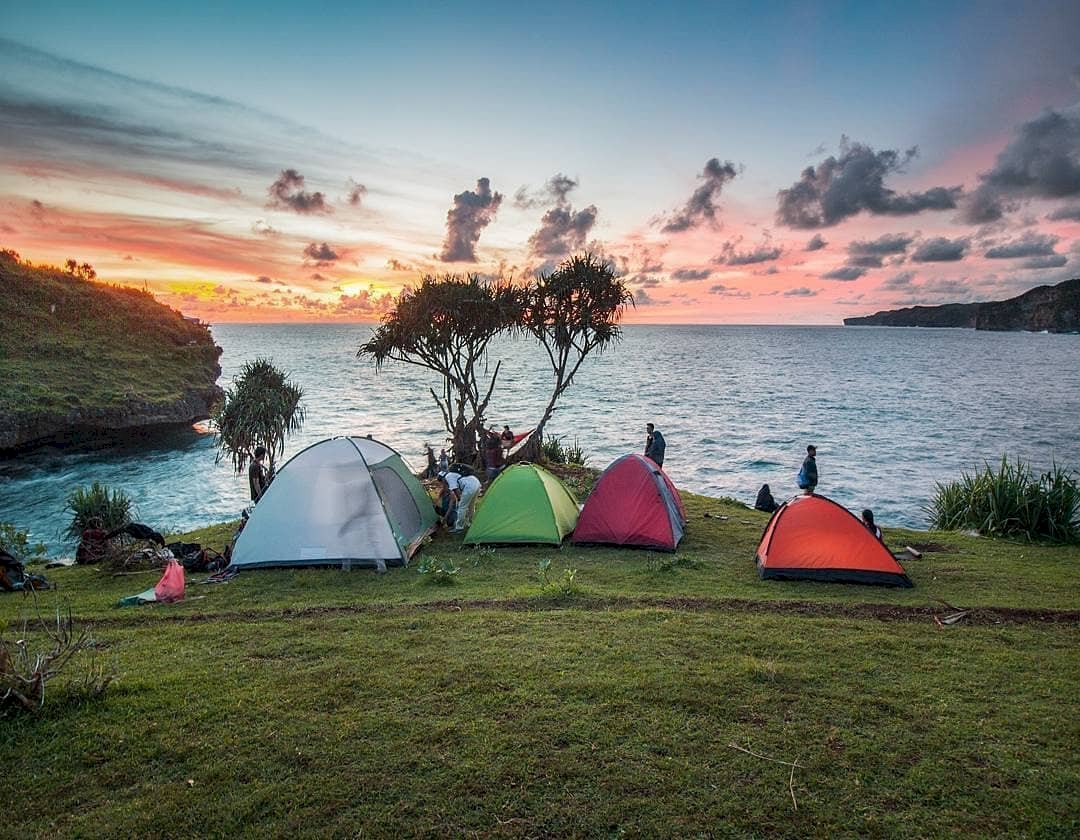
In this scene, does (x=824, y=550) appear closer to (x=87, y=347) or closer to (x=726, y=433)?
(x=726, y=433)

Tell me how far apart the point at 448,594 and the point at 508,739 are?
5.29 meters

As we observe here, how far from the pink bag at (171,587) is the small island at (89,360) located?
3420 centimetres

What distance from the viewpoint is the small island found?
39.7 meters

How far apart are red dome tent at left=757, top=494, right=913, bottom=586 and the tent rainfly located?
7.92 m

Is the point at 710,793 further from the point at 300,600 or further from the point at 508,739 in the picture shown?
the point at 300,600

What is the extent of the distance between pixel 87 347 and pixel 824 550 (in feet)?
187

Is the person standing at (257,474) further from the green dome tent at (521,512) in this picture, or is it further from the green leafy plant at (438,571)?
the green leafy plant at (438,571)

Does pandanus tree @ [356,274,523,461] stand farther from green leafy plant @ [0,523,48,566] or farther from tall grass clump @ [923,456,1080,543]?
tall grass clump @ [923,456,1080,543]

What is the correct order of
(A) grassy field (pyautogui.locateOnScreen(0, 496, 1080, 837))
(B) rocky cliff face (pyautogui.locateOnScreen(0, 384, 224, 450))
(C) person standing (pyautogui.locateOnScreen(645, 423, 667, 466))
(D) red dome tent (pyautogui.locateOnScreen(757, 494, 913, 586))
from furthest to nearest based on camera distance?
(B) rocky cliff face (pyautogui.locateOnScreen(0, 384, 224, 450)), (C) person standing (pyautogui.locateOnScreen(645, 423, 667, 466)), (D) red dome tent (pyautogui.locateOnScreen(757, 494, 913, 586)), (A) grassy field (pyautogui.locateOnScreen(0, 496, 1080, 837))

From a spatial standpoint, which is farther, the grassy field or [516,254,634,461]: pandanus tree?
[516,254,634,461]: pandanus tree

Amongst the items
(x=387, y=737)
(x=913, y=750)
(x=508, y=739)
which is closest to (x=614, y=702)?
(x=508, y=739)

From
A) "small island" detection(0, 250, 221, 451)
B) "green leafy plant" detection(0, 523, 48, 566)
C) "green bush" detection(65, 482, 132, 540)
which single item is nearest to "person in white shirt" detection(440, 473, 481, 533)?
"green leafy plant" detection(0, 523, 48, 566)

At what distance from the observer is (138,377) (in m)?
48.3

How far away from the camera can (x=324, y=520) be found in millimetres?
13711
